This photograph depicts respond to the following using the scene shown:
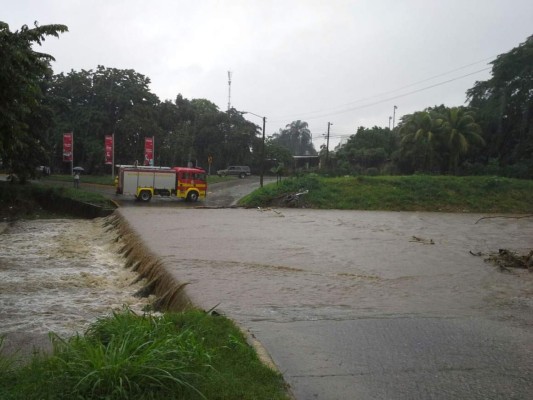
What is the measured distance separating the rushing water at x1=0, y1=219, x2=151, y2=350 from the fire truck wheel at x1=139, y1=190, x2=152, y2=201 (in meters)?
13.8

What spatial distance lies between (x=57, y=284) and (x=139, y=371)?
813 cm

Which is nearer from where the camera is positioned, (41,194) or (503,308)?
(503,308)

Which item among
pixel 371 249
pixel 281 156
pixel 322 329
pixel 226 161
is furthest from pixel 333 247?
pixel 281 156

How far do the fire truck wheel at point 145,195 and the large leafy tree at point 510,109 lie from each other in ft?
108

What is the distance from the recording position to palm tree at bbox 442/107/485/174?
4538 cm

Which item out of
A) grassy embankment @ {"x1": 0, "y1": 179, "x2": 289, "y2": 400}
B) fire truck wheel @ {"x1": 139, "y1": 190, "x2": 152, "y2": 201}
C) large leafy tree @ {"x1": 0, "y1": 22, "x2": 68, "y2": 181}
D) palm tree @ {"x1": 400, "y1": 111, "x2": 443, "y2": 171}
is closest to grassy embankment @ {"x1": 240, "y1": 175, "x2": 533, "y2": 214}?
fire truck wheel @ {"x1": 139, "y1": 190, "x2": 152, "y2": 201}

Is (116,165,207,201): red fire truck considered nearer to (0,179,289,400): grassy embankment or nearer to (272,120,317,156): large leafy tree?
(0,179,289,400): grassy embankment

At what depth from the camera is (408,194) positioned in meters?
35.4

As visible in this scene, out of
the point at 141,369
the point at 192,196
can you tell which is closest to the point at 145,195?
the point at 192,196

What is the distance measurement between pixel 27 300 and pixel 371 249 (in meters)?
9.97

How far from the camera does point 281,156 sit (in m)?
72.1

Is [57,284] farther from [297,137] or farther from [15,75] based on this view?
[297,137]

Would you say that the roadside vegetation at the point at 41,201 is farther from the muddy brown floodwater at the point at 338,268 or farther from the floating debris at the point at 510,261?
the floating debris at the point at 510,261

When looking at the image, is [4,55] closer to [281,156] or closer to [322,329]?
[322,329]
